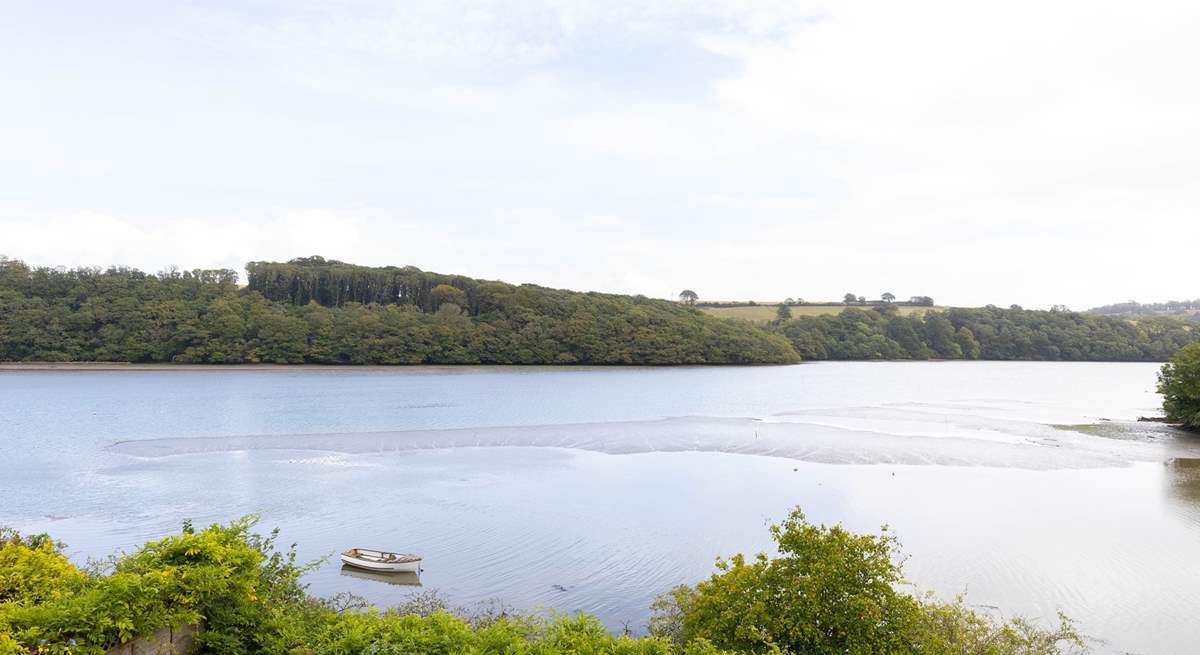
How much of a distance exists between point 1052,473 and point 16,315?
115 m

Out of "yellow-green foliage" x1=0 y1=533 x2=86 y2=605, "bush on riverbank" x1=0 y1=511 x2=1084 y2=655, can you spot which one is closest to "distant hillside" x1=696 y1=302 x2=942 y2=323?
"bush on riverbank" x1=0 y1=511 x2=1084 y2=655

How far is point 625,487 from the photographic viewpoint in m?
28.6

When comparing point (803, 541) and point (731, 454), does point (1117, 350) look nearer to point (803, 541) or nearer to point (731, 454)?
point (731, 454)

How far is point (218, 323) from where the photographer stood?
324ft

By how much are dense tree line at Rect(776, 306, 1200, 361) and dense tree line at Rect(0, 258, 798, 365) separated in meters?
21.4

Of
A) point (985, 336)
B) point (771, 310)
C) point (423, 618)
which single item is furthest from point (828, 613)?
point (771, 310)

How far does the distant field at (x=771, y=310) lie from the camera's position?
148m

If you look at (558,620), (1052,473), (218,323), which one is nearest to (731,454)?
(1052,473)

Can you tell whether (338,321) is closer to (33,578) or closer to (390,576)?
(390,576)

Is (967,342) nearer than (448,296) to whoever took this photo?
No

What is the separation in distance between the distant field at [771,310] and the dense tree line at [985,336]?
6.19 metres

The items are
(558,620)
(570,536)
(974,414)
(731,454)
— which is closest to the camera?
(558,620)

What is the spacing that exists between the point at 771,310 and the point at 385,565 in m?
147

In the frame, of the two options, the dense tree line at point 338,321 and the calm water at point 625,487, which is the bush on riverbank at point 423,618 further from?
the dense tree line at point 338,321
